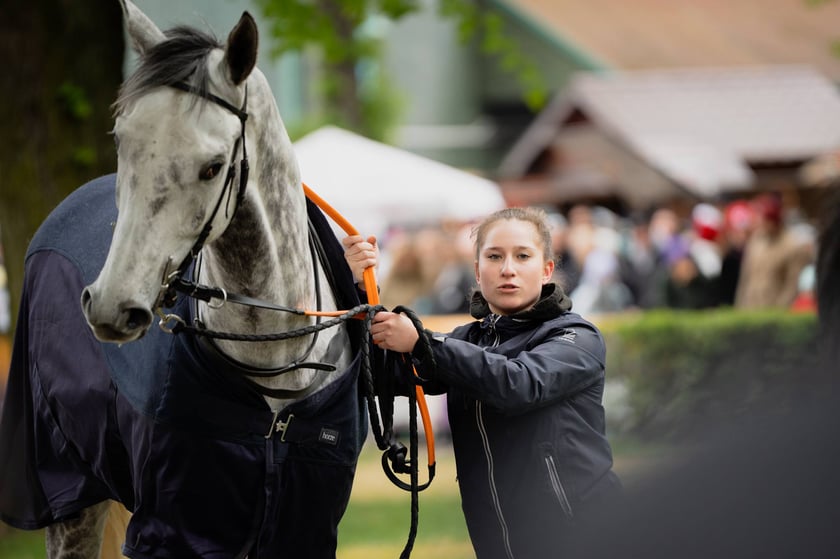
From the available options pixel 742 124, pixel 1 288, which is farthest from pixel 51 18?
pixel 742 124


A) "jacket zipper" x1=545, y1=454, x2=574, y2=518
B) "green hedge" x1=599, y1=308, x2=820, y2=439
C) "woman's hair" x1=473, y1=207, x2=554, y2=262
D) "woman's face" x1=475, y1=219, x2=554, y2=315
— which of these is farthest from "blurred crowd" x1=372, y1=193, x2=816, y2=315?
"jacket zipper" x1=545, y1=454, x2=574, y2=518

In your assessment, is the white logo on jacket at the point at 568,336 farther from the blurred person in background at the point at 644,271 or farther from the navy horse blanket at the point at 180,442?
the blurred person in background at the point at 644,271

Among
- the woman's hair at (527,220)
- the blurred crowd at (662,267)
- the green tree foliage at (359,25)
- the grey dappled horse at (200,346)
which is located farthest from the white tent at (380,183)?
the woman's hair at (527,220)

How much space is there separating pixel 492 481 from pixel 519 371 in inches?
14.8

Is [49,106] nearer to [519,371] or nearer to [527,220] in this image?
[527,220]

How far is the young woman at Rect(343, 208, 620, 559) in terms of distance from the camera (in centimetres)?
346

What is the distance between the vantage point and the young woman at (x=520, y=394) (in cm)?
346

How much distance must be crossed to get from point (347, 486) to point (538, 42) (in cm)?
3170

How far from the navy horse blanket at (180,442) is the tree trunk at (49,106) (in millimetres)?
2735

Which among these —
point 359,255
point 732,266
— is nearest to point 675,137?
point 732,266

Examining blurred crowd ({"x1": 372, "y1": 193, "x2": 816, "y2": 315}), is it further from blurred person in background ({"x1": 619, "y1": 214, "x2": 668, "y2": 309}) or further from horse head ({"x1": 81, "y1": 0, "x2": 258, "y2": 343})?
horse head ({"x1": 81, "y1": 0, "x2": 258, "y2": 343})

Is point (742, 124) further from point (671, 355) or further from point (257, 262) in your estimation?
point (257, 262)

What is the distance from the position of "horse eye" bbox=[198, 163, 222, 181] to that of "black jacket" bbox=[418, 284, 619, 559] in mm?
805

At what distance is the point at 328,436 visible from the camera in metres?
3.72
